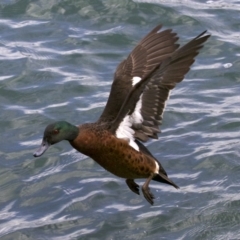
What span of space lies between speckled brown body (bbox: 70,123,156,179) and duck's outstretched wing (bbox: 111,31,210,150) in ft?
0.26

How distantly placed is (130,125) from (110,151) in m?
0.28

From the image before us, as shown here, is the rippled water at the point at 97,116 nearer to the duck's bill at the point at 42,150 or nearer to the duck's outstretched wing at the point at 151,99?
the duck's outstretched wing at the point at 151,99

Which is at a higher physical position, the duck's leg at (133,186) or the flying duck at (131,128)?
the flying duck at (131,128)

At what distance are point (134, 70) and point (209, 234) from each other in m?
1.58

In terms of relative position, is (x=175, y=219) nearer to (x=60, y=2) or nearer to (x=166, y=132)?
(x=166, y=132)

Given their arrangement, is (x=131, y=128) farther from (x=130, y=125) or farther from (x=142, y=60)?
(x=142, y=60)

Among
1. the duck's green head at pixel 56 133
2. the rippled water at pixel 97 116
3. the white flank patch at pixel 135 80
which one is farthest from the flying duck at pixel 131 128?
the rippled water at pixel 97 116

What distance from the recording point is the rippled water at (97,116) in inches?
315

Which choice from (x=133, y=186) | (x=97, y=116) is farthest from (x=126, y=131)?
(x=97, y=116)

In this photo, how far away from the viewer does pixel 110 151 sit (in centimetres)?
692

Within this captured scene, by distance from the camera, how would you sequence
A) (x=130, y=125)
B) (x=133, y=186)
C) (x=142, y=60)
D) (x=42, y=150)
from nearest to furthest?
(x=42, y=150) < (x=130, y=125) < (x=133, y=186) < (x=142, y=60)

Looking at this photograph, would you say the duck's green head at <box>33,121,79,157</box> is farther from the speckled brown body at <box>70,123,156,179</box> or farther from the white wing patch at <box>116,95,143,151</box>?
the white wing patch at <box>116,95,143,151</box>

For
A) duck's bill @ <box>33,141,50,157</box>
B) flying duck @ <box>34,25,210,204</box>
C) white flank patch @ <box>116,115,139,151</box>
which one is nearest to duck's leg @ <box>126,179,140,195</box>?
flying duck @ <box>34,25,210,204</box>

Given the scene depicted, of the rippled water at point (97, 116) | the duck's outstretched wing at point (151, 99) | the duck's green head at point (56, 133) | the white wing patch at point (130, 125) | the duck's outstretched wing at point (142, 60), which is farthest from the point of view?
the rippled water at point (97, 116)
